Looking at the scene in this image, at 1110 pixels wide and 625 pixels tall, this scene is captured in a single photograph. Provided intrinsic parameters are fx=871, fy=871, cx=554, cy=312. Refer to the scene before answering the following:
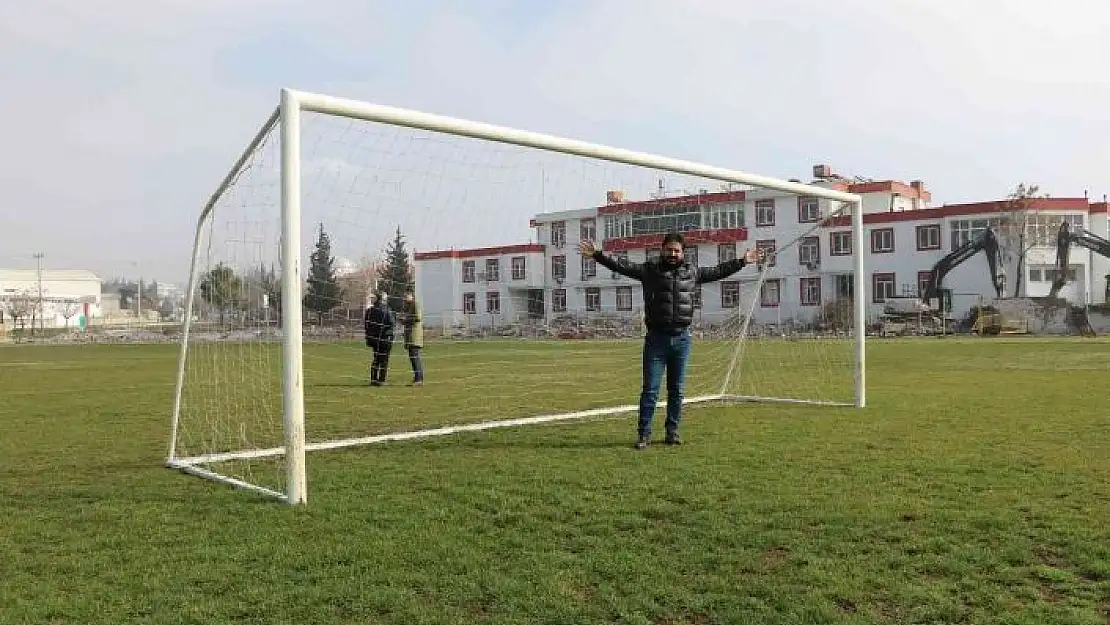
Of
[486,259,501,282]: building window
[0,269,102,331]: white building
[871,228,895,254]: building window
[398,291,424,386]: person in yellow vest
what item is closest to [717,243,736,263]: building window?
[486,259,501,282]: building window

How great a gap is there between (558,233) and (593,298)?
2588mm

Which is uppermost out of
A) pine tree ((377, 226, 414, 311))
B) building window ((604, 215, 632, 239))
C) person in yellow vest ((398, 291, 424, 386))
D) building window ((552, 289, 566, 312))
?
building window ((604, 215, 632, 239))

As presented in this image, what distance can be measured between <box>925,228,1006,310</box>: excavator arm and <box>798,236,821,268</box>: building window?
1077 inches

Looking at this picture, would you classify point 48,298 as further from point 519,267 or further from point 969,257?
point 519,267

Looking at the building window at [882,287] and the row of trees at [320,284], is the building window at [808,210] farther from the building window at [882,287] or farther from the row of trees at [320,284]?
the building window at [882,287]

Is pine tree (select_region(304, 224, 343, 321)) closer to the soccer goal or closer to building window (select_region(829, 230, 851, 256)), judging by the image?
the soccer goal

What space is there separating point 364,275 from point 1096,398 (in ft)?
30.2

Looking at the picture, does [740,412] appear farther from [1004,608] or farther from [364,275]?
[1004,608]

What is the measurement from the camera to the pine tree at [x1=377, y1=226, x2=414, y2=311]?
28.5ft

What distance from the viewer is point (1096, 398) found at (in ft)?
36.3

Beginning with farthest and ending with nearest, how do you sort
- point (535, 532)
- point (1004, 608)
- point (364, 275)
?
point (364, 275) < point (535, 532) < point (1004, 608)

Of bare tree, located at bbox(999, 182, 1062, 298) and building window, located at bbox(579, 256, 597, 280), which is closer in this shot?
building window, located at bbox(579, 256, 597, 280)

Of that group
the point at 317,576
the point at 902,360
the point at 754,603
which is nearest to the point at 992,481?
the point at 754,603

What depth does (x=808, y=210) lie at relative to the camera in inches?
513
